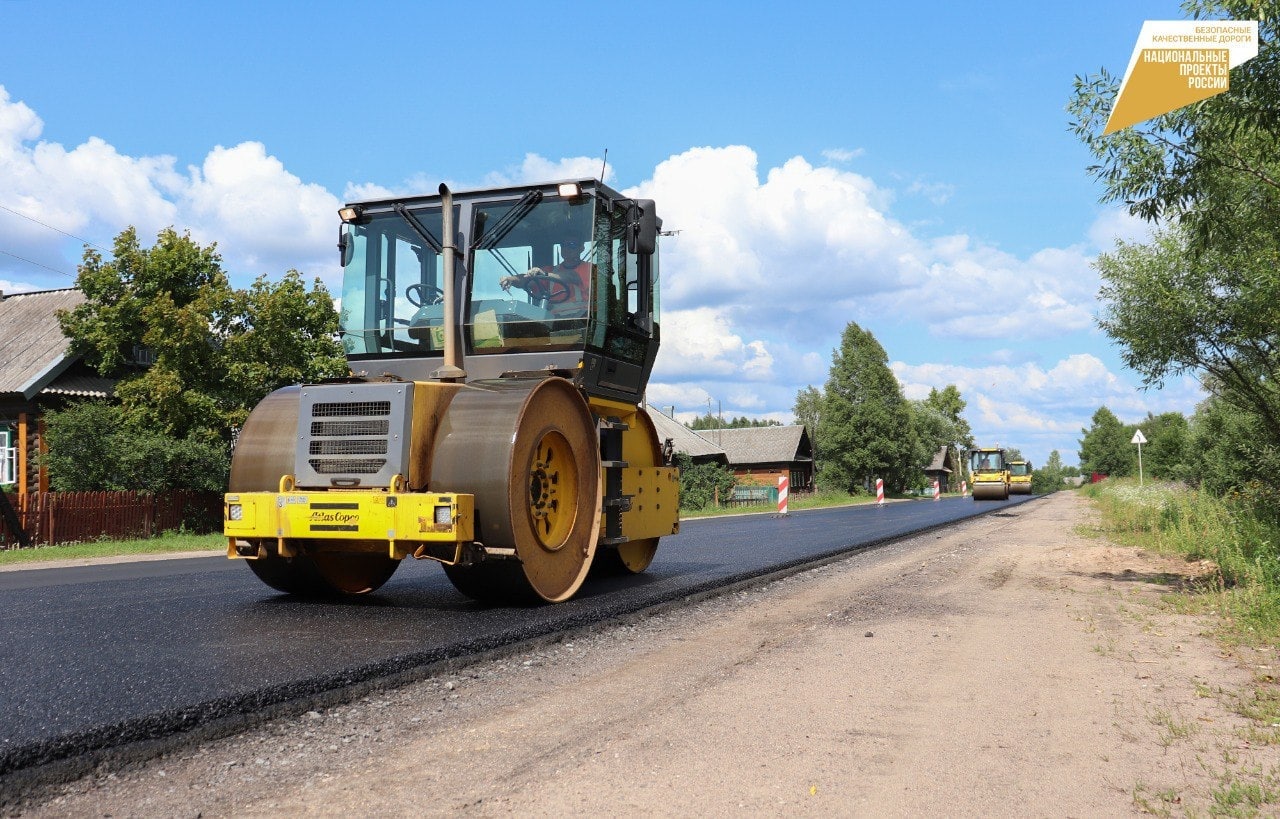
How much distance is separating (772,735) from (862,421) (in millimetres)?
63115

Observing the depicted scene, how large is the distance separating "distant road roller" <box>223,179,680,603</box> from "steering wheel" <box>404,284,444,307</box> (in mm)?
20

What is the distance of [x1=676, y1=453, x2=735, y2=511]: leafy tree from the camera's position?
38.6 meters

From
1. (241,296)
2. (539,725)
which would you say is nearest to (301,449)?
(539,725)

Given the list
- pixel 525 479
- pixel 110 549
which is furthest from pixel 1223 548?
pixel 110 549

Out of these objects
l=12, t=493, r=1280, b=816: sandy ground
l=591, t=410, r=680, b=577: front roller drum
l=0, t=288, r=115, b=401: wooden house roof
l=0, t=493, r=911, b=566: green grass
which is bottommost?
l=0, t=493, r=911, b=566: green grass

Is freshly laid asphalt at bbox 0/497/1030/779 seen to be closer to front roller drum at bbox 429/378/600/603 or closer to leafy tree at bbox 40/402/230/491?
front roller drum at bbox 429/378/600/603

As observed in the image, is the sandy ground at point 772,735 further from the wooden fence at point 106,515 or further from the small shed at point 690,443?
the small shed at point 690,443

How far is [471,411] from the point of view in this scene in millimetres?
6594

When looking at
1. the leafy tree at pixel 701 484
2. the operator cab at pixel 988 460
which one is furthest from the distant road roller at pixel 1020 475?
the leafy tree at pixel 701 484

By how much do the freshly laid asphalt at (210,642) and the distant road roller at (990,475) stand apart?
133 feet

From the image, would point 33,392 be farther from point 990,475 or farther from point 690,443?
point 990,475

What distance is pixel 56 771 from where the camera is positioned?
11.0 feet

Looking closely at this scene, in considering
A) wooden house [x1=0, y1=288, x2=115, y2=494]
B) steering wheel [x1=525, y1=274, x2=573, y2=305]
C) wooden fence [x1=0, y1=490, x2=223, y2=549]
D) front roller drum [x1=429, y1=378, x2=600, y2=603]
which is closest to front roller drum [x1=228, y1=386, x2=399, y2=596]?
front roller drum [x1=429, y1=378, x2=600, y2=603]

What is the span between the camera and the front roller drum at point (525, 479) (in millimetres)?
6336
